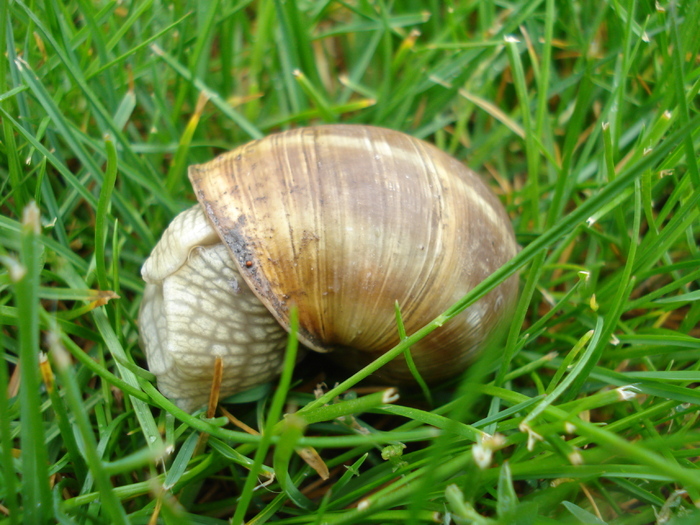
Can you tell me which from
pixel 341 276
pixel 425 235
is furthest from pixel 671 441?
pixel 341 276

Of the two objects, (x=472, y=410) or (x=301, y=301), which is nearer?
(x=301, y=301)

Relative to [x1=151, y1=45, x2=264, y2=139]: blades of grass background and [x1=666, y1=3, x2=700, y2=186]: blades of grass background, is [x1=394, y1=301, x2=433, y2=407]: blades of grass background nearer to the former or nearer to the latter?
[x1=666, y1=3, x2=700, y2=186]: blades of grass background

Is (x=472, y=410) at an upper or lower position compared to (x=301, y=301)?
lower

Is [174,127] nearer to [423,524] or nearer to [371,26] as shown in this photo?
[371,26]

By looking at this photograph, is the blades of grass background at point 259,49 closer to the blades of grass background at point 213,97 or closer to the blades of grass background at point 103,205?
the blades of grass background at point 213,97

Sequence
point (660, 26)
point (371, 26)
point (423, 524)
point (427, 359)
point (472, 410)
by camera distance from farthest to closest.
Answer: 1. point (371, 26)
2. point (660, 26)
3. point (472, 410)
4. point (427, 359)
5. point (423, 524)
